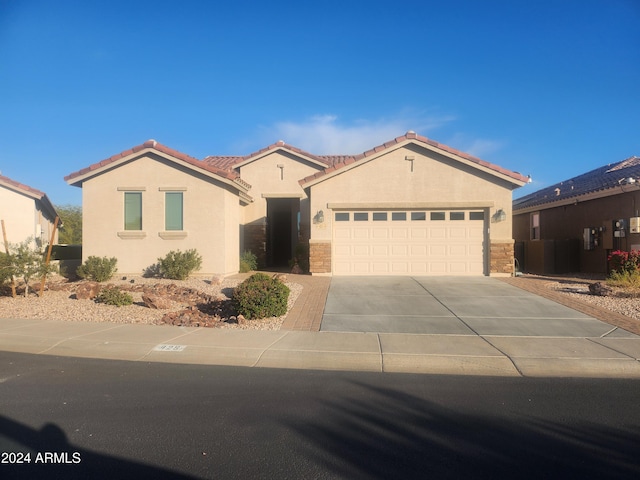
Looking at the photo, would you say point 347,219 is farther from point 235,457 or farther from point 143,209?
point 235,457

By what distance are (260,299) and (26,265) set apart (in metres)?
6.70

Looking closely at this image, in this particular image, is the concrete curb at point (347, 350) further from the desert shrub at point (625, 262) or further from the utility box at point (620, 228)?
the utility box at point (620, 228)

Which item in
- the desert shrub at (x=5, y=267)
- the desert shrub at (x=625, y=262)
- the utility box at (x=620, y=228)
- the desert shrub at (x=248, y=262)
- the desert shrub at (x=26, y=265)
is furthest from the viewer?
the desert shrub at (x=248, y=262)

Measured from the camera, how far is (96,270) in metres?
14.7

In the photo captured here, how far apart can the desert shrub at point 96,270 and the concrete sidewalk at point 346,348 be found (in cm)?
532

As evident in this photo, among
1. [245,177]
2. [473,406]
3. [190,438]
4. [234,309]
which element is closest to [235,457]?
[190,438]

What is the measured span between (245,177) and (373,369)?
51.5 ft

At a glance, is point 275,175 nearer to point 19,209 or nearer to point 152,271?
point 152,271

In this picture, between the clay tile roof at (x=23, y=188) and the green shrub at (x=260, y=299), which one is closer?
the green shrub at (x=260, y=299)

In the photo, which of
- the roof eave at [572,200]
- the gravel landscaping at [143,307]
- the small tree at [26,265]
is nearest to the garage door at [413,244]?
the gravel landscaping at [143,307]

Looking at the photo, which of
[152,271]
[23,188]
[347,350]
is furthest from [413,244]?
[23,188]

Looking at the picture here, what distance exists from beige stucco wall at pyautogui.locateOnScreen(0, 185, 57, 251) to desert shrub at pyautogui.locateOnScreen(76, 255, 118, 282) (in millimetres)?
5048

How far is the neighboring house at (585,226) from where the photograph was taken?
16531 millimetres

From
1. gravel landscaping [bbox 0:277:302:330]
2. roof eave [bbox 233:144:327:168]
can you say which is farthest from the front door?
gravel landscaping [bbox 0:277:302:330]
